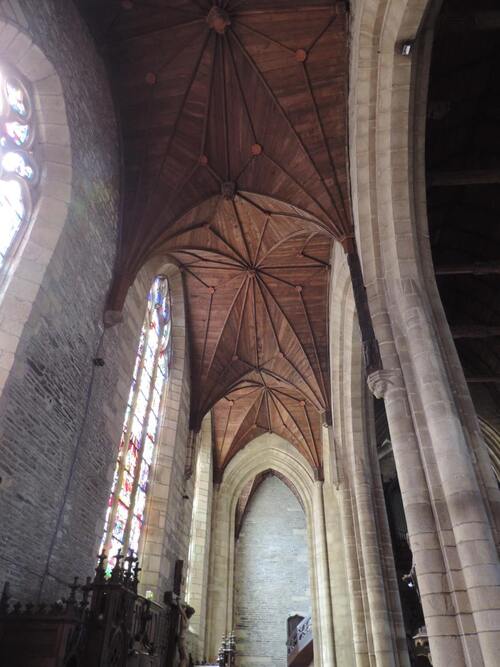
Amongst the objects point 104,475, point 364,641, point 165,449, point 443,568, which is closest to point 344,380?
point 165,449

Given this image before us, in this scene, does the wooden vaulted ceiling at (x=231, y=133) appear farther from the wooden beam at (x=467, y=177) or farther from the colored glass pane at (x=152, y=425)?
the colored glass pane at (x=152, y=425)

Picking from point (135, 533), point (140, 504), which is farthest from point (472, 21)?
point (135, 533)

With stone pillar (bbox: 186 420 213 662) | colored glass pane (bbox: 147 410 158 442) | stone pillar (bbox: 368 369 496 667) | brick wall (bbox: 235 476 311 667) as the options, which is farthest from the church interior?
brick wall (bbox: 235 476 311 667)

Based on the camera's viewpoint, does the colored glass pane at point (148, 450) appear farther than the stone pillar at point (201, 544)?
No

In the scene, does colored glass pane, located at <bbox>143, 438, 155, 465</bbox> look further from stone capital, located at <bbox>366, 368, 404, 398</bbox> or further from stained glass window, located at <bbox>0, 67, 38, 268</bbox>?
stone capital, located at <bbox>366, 368, 404, 398</bbox>

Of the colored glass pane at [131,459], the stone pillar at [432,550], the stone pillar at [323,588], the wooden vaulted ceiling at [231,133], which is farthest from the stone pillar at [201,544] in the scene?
the stone pillar at [432,550]

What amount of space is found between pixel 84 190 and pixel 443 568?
702 centimetres

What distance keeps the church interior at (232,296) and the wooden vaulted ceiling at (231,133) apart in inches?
1.8

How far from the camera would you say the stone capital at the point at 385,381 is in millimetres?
5758

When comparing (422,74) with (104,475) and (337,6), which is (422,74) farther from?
(104,475)

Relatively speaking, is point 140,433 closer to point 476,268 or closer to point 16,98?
point 16,98

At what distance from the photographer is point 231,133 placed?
980cm

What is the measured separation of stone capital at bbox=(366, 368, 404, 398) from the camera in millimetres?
5758

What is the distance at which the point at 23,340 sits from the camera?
5590 mm
